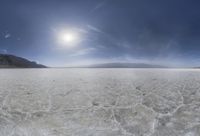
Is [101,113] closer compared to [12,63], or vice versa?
[101,113]

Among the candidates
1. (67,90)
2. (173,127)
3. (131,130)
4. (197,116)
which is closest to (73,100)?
(67,90)

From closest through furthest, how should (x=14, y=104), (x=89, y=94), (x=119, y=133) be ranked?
1. (x=119, y=133)
2. (x=14, y=104)
3. (x=89, y=94)

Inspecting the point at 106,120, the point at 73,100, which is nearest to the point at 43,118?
the point at 73,100

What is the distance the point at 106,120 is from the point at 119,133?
2.19 ft

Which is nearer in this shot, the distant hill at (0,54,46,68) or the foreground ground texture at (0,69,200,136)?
the foreground ground texture at (0,69,200,136)

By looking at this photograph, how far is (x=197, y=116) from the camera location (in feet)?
18.9

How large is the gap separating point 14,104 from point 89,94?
2.99 meters

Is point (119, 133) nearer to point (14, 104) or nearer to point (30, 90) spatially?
point (14, 104)

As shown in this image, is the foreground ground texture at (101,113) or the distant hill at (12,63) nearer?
the foreground ground texture at (101,113)

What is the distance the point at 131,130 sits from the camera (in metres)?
5.23

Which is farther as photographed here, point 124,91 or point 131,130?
point 124,91

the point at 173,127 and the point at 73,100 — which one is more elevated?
the point at 73,100

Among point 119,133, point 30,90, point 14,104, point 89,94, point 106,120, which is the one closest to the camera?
point 119,133

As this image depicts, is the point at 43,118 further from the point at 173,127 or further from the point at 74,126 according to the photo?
the point at 173,127
